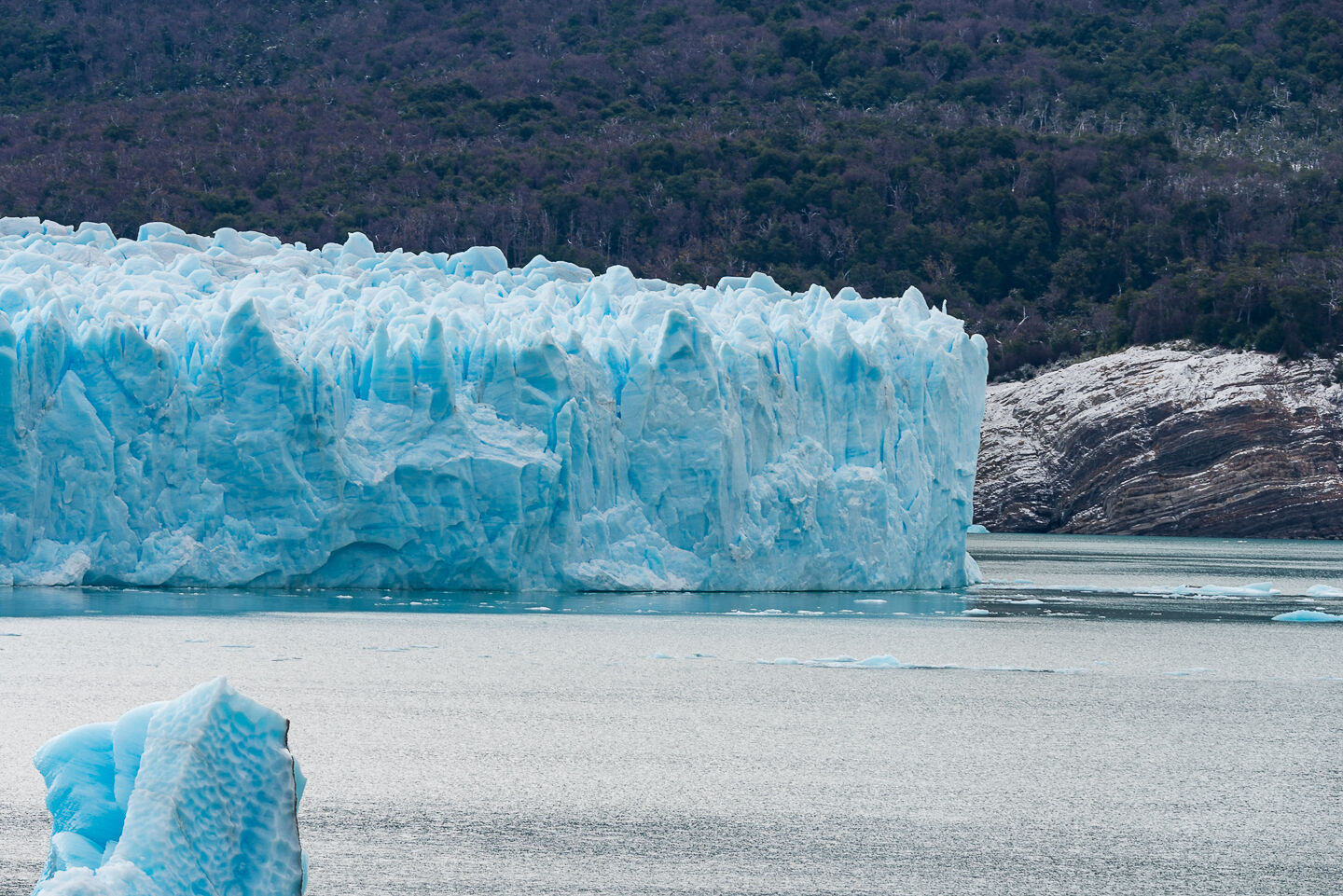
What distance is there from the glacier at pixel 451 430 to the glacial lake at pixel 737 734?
61 cm

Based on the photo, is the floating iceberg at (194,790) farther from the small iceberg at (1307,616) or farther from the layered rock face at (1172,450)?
the layered rock face at (1172,450)

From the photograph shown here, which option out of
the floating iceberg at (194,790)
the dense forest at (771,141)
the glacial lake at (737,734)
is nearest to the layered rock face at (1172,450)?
the dense forest at (771,141)

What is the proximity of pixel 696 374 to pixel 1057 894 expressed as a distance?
1211 cm

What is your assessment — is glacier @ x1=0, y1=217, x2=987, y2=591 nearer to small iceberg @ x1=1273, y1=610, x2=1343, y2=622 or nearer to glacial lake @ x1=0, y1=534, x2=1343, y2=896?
glacial lake @ x1=0, y1=534, x2=1343, y2=896

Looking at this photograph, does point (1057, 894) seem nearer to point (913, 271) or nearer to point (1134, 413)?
point (1134, 413)

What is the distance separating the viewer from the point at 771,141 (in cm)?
5228

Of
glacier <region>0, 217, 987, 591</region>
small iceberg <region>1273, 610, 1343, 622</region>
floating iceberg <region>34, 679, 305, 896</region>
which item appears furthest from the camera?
small iceberg <region>1273, 610, 1343, 622</region>

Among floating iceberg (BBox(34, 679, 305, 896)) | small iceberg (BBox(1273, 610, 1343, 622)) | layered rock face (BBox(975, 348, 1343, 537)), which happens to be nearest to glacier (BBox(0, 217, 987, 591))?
small iceberg (BBox(1273, 610, 1343, 622))

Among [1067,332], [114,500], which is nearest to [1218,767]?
[114,500]

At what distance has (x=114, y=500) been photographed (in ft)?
59.5

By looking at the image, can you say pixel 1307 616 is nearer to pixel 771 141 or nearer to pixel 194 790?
pixel 194 790

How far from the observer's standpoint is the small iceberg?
68.8 ft

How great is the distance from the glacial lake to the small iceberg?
23 centimetres

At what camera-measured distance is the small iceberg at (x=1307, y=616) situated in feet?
68.8
